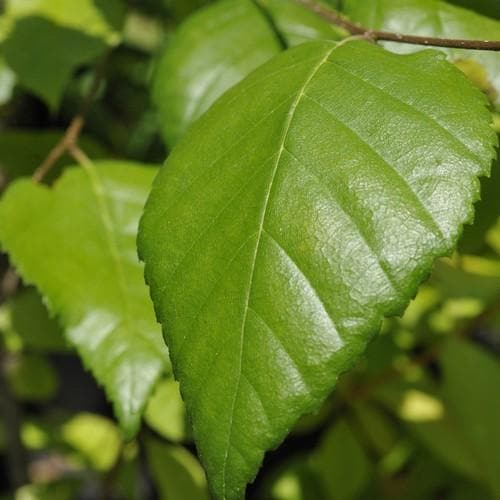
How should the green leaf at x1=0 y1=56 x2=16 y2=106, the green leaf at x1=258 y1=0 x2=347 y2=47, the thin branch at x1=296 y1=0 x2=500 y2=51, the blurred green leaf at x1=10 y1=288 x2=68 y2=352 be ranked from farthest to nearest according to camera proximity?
1. the blurred green leaf at x1=10 y1=288 x2=68 y2=352
2. the green leaf at x1=0 y1=56 x2=16 y2=106
3. the green leaf at x1=258 y1=0 x2=347 y2=47
4. the thin branch at x1=296 y1=0 x2=500 y2=51

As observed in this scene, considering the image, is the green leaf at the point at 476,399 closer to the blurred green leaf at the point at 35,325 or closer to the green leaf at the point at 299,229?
the blurred green leaf at the point at 35,325

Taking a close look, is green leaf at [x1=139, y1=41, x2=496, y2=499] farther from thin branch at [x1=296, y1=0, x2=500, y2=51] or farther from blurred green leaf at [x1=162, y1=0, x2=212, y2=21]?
blurred green leaf at [x1=162, y1=0, x2=212, y2=21]

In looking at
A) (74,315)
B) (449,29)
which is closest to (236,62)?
(449,29)

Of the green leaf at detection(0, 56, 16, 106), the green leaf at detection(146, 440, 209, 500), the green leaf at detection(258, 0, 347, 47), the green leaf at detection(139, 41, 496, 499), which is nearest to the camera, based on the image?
the green leaf at detection(139, 41, 496, 499)

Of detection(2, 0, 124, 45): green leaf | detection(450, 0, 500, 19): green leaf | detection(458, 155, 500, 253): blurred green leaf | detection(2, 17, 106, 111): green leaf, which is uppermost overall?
detection(450, 0, 500, 19): green leaf

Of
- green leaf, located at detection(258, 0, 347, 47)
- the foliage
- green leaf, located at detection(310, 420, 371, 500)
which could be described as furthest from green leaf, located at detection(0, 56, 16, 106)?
green leaf, located at detection(310, 420, 371, 500)

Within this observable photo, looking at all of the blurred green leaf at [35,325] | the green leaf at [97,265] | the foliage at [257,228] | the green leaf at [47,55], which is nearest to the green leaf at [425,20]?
the foliage at [257,228]

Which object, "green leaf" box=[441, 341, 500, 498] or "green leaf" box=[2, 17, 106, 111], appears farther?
"green leaf" box=[441, 341, 500, 498]

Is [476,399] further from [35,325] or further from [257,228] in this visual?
[257,228]
